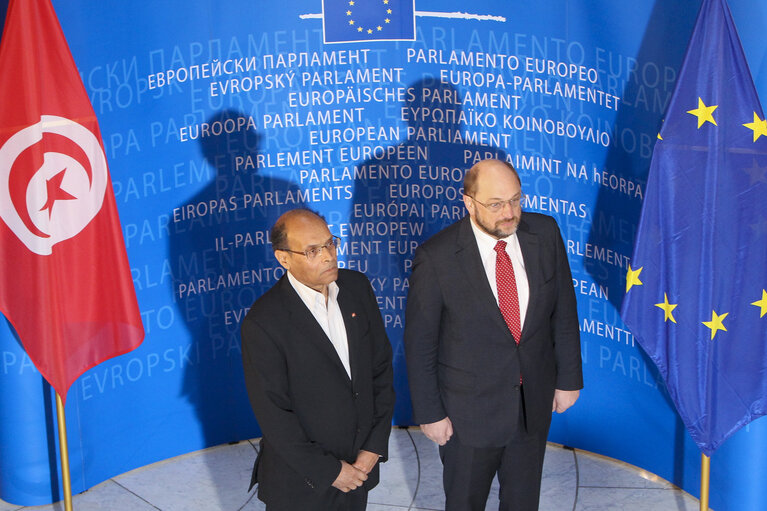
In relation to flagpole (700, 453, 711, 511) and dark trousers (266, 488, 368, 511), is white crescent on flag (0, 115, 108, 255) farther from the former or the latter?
flagpole (700, 453, 711, 511)

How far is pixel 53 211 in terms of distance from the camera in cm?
388

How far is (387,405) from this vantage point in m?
3.21

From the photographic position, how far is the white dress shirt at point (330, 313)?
3002 mm

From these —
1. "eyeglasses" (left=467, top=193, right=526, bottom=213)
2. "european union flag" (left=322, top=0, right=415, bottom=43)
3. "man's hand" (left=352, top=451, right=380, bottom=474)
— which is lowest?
"man's hand" (left=352, top=451, right=380, bottom=474)

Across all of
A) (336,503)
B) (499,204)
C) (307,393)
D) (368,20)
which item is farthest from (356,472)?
(368,20)

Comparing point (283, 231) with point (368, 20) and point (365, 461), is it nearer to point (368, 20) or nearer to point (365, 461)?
point (365, 461)

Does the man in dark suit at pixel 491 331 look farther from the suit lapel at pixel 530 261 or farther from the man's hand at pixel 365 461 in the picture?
the man's hand at pixel 365 461

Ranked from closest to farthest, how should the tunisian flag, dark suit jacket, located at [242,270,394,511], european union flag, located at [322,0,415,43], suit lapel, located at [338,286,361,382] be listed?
dark suit jacket, located at [242,270,394,511], suit lapel, located at [338,286,361,382], the tunisian flag, european union flag, located at [322,0,415,43]

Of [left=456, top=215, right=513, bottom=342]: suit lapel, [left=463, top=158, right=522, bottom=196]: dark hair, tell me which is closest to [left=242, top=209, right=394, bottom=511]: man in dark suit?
[left=456, top=215, right=513, bottom=342]: suit lapel

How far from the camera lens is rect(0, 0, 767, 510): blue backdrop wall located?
4.45 metres

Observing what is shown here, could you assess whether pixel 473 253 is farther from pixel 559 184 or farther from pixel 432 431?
pixel 559 184

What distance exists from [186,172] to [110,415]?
130cm

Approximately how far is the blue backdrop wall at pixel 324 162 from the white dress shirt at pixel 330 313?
6.12ft

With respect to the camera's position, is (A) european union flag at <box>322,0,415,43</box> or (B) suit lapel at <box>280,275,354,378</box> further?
(A) european union flag at <box>322,0,415,43</box>
